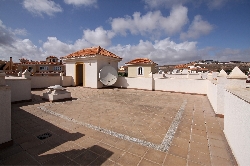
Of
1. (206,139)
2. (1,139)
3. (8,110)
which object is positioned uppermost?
(8,110)

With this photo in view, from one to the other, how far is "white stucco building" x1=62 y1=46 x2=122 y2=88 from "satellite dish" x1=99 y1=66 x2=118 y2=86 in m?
0.53

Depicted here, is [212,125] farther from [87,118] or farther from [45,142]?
[45,142]

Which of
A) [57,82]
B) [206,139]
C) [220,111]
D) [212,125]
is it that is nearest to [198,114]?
[220,111]

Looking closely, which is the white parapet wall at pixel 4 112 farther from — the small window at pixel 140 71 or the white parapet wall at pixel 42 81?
the small window at pixel 140 71

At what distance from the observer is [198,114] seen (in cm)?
632

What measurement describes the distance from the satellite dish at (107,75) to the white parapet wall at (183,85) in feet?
15.6

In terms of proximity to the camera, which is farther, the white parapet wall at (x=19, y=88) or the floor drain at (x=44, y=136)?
the white parapet wall at (x=19, y=88)

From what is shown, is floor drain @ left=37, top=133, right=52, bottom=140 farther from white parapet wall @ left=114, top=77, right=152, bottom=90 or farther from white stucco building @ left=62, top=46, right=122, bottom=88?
white parapet wall @ left=114, top=77, right=152, bottom=90

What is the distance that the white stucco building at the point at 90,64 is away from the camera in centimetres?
1450

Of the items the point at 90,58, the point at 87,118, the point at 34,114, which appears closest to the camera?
the point at 87,118

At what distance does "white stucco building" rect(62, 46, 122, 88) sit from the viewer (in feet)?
47.6

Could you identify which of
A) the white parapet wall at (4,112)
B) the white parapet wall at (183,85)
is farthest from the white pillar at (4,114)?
the white parapet wall at (183,85)

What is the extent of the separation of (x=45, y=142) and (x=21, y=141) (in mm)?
673

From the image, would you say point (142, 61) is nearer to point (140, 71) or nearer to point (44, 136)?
point (140, 71)
